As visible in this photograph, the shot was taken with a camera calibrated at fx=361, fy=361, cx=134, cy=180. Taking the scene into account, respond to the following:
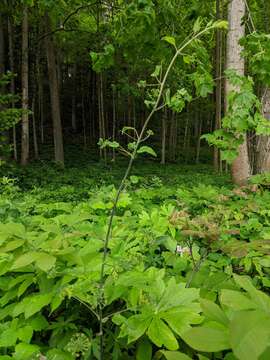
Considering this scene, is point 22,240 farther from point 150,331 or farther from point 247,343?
→ point 247,343

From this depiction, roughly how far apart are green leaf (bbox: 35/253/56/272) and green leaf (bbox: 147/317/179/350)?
1.40 ft

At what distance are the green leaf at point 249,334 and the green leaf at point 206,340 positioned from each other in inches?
3.3

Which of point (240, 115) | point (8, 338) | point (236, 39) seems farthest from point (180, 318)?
point (236, 39)

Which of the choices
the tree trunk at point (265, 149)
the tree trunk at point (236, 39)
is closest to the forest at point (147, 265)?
the tree trunk at point (236, 39)

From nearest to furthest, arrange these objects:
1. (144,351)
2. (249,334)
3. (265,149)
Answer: (249,334)
(144,351)
(265,149)

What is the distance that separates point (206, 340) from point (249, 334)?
0.46 feet

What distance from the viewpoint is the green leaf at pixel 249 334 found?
753 mm

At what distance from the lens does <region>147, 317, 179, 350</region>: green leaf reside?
1140 millimetres

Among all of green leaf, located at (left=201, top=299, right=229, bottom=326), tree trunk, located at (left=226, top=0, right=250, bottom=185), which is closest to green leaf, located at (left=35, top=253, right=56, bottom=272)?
green leaf, located at (left=201, top=299, right=229, bottom=326)

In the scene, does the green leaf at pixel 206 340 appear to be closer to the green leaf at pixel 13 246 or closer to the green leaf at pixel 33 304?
the green leaf at pixel 33 304

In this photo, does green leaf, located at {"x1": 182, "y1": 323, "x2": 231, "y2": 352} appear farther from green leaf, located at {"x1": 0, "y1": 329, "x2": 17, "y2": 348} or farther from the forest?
green leaf, located at {"x1": 0, "y1": 329, "x2": 17, "y2": 348}

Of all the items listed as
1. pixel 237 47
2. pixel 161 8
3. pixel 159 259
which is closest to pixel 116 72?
pixel 237 47

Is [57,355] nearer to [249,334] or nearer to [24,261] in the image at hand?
[24,261]

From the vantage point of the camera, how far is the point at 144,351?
4.20 feet
